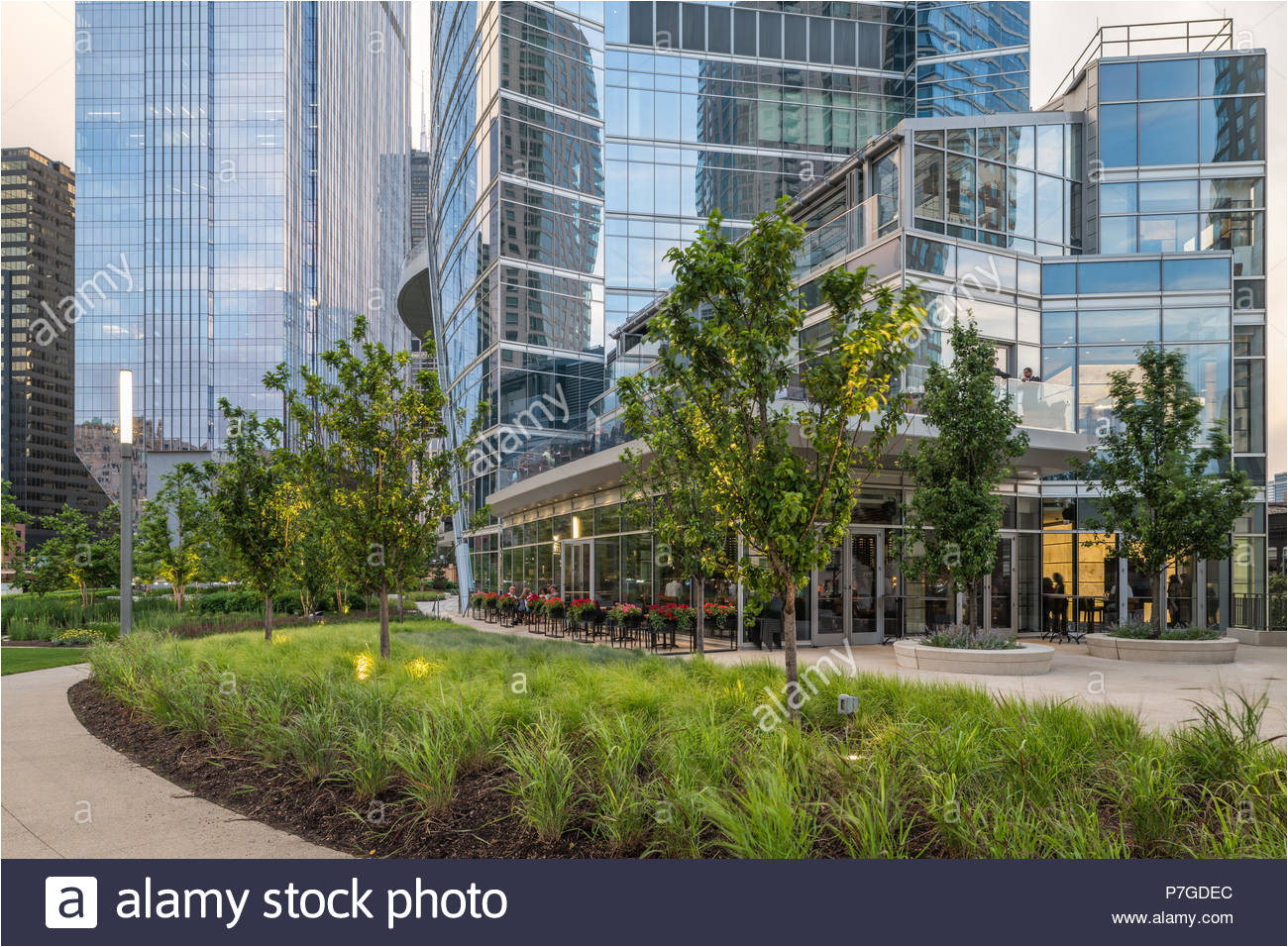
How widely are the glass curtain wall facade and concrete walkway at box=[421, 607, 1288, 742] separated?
24362 mm

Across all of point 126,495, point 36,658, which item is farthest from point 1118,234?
point 36,658

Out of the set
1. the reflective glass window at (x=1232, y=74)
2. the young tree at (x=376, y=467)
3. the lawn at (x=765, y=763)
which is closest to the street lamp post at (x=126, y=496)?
the young tree at (x=376, y=467)

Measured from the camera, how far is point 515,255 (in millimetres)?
38500

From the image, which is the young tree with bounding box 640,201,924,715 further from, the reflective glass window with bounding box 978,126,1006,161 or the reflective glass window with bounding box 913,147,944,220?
the reflective glass window with bounding box 978,126,1006,161

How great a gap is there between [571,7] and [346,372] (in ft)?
115

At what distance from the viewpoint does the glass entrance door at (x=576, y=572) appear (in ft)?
90.8

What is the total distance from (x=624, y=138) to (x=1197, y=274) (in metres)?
25.5

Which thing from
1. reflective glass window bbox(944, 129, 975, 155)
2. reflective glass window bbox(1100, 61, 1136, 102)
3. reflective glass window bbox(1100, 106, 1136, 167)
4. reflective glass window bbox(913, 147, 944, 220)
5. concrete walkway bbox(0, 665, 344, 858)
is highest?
reflective glass window bbox(1100, 61, 1136, 102)

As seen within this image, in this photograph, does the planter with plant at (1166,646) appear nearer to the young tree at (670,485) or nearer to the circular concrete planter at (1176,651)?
the circular concrete planter at (1176,651)

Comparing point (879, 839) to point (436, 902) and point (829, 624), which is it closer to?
point (436, 902)

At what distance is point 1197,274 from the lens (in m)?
23.4

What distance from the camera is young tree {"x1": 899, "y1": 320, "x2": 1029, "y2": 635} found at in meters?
14.8

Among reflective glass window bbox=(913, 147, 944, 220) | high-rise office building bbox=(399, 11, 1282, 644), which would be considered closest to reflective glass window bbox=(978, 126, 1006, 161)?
high-rise office building bbox=(399, 11, 1282, 644)

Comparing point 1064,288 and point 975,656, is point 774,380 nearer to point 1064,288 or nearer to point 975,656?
point 975,656
